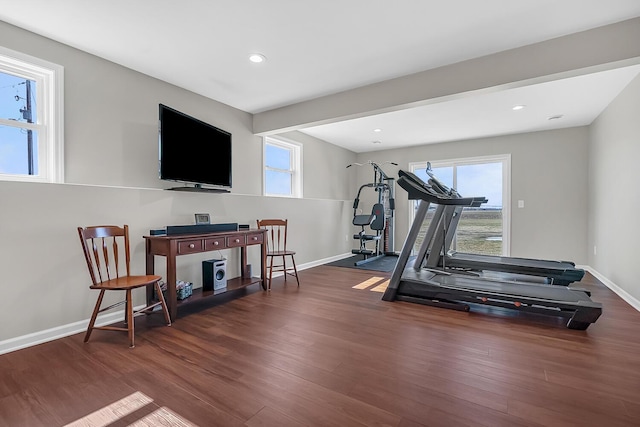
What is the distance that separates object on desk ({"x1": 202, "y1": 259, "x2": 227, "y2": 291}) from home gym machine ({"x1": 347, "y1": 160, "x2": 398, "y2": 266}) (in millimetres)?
2969

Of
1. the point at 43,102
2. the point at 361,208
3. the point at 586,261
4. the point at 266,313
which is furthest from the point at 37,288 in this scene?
the point at 586,261

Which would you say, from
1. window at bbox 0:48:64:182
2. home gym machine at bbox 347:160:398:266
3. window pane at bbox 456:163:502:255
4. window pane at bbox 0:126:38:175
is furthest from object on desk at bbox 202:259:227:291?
window pane at bbox 456:163:502:255

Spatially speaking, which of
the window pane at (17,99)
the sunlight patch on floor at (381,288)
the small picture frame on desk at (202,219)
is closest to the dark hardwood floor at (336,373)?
the sunlight patch on floor at (381,288)

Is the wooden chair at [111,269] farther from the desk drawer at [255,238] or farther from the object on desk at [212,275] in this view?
the desk drawer at [255,238]

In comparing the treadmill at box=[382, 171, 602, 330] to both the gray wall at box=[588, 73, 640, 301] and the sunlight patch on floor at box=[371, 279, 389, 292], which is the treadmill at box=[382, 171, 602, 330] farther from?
the gray wall at box=[588, 73, 640, 301]

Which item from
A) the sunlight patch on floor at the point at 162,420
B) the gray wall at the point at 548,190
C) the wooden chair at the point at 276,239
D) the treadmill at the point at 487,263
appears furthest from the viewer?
the gray wall at the point at 548,190

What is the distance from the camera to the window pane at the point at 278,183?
456cm

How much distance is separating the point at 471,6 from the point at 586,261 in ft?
15.9

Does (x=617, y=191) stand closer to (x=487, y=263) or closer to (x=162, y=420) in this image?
(x=487, y=263)

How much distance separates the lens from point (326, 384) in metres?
1.65

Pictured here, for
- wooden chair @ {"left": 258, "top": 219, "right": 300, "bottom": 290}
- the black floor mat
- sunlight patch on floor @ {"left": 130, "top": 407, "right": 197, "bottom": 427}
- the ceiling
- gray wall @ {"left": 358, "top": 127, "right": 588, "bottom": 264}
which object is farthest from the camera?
the black floor mat

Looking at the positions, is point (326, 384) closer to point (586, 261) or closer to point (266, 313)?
point (266, 313)

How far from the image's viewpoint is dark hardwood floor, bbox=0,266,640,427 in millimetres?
1404

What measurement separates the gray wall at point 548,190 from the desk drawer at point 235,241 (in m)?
4.70
